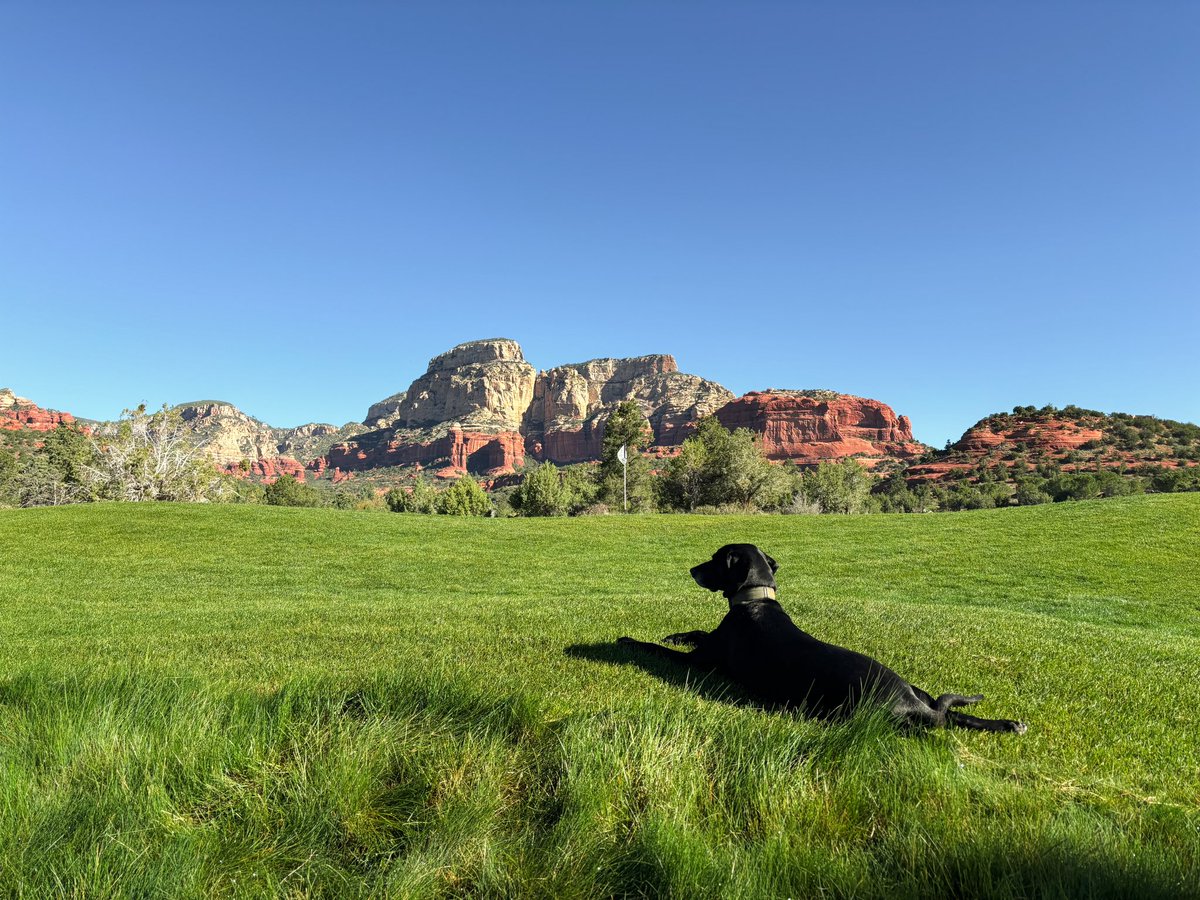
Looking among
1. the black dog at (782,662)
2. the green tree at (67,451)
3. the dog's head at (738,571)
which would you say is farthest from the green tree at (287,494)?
the black dog at (782,662)

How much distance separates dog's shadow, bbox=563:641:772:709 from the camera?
395 centimetres

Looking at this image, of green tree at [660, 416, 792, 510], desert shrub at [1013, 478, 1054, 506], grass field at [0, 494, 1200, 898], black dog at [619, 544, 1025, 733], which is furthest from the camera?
desert shrub at [1013, 478, 1054, 506]

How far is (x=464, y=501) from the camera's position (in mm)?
71750

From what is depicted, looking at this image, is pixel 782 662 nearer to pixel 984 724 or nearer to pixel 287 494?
pixel 984 724

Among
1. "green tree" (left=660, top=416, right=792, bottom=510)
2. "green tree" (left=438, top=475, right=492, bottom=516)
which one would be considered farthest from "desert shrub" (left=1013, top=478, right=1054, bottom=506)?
"green tree" (left=438, top=475, right=492, bottom=516)

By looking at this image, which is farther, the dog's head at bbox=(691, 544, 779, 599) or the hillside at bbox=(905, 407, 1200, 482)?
the hillside at bbox=(905, 407, 1200, 482)

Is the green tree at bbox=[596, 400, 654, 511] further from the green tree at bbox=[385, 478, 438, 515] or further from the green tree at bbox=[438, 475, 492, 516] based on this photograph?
the green tree at bbox=[385, 478, 438, 515]

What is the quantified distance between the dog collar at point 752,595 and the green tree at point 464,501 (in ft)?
221

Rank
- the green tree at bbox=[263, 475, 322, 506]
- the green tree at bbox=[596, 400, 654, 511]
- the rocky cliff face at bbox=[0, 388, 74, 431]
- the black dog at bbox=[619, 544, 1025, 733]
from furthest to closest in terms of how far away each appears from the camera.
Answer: the rocky cliff face at bbox=[0, 388, 74, 431] → the green tree at bbox=[263, 475, 322, 506] → the green tree at bbox=[596, 400, 654, 511] → the black dog at bbox=[619, 544, 1025, 733]

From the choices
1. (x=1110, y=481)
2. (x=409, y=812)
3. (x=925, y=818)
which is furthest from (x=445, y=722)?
(x=1110, y=481)

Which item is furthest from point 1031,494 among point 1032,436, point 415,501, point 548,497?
point 415,501

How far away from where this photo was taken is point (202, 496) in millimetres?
41500

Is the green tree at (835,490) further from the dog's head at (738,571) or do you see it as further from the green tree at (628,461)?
the dog's head at (738,571)

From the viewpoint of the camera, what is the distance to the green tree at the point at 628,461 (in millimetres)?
49406
